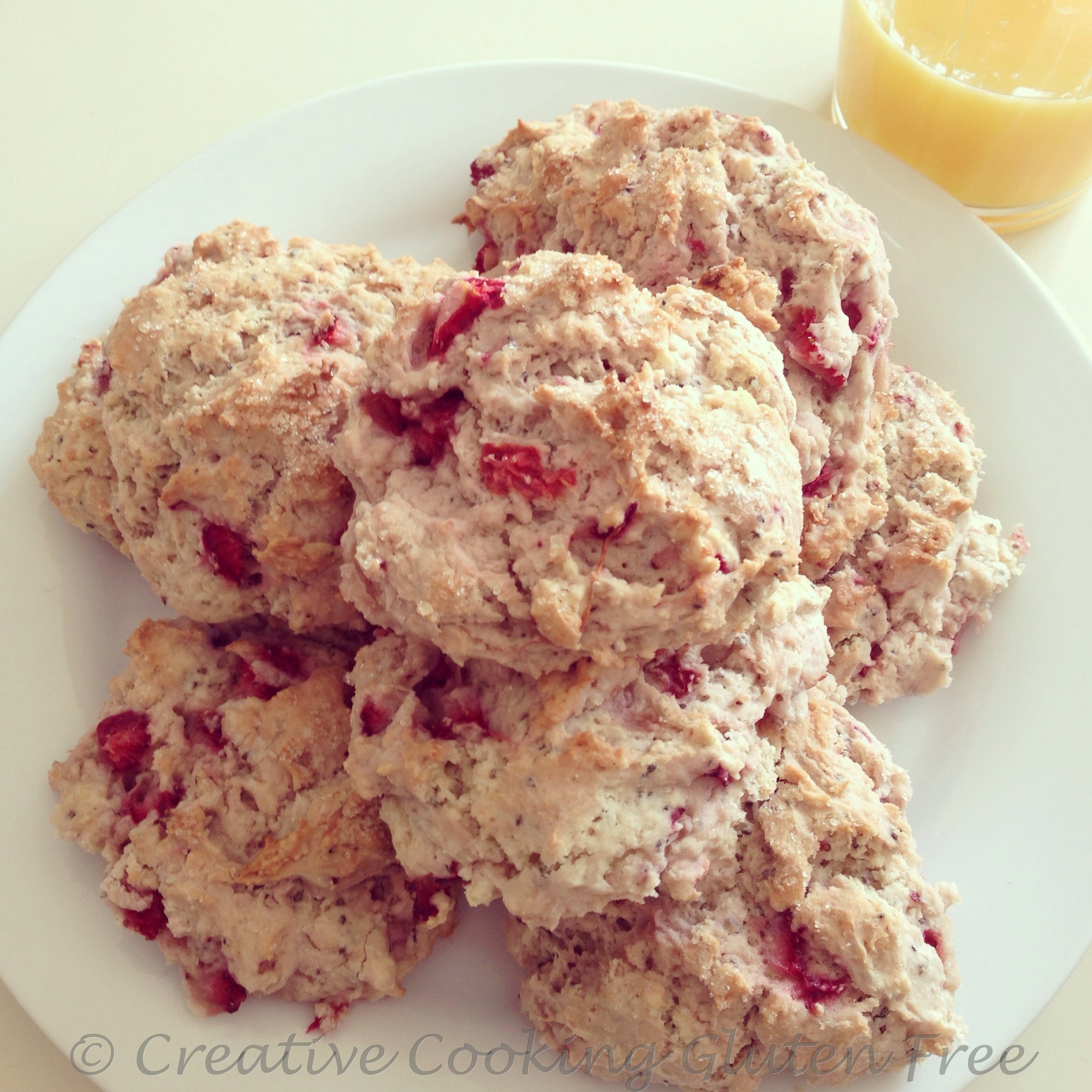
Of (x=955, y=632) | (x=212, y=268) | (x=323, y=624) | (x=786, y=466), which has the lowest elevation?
(x=323, y=624)

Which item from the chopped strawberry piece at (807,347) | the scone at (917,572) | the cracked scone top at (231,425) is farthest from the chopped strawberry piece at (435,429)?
the scone at (917,572)

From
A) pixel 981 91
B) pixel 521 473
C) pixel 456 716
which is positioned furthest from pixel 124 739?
pixel 981 91

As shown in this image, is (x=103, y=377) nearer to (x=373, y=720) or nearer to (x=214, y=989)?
(x=373, y=720)

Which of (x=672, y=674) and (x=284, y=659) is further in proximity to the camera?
(x=284, y=659)

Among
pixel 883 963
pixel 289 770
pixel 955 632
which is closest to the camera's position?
pixel 883 963

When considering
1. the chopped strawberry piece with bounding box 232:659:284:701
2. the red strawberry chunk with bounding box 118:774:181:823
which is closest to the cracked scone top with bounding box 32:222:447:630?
the chopped strawberry piece with bounding box 232:659:284:701

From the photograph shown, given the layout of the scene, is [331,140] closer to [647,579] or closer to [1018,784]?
[647,579]

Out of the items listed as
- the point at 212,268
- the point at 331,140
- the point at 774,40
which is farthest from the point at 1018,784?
the point at 774,40
